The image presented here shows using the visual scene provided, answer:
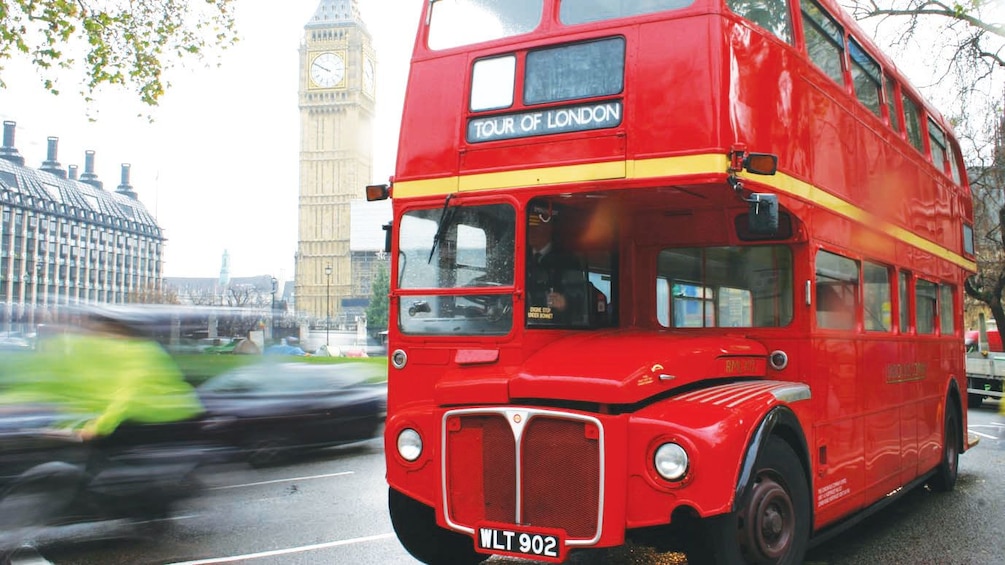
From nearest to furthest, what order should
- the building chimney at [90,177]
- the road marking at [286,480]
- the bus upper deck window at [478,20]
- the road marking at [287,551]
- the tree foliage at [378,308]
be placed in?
the bus upper deck window at [478,20], the road marking at [287,551], the road marking at [286,480], the tree foliage at [378,308], the building chimney at [90,177]

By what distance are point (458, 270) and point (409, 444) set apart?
1.13 m

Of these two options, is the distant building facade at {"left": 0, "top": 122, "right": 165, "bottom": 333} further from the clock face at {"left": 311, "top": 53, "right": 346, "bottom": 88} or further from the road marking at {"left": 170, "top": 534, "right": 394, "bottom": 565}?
the road marking at {"left": 170, "top": 534, "right": 394, "bottom": 565}

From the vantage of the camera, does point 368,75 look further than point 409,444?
Yes

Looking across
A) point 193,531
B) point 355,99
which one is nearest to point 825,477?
point 193,531

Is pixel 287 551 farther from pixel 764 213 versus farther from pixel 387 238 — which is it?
pixel 764 213

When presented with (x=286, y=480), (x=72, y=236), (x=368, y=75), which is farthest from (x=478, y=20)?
(x=368, y=75)

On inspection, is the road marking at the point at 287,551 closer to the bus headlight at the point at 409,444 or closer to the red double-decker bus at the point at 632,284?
the red double-decker bus at the point at 632,284

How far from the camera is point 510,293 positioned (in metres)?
5.41

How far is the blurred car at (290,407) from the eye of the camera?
927 cm

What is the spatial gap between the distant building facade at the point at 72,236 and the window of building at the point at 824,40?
7903 cm

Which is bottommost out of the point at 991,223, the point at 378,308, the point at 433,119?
the point at 378,308

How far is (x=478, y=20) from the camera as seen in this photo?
20.0 ft

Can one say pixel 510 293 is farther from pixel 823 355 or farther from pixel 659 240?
pixel 823 355

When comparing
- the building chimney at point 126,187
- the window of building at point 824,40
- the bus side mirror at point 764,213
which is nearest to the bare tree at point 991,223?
the window of building at point 824,40
